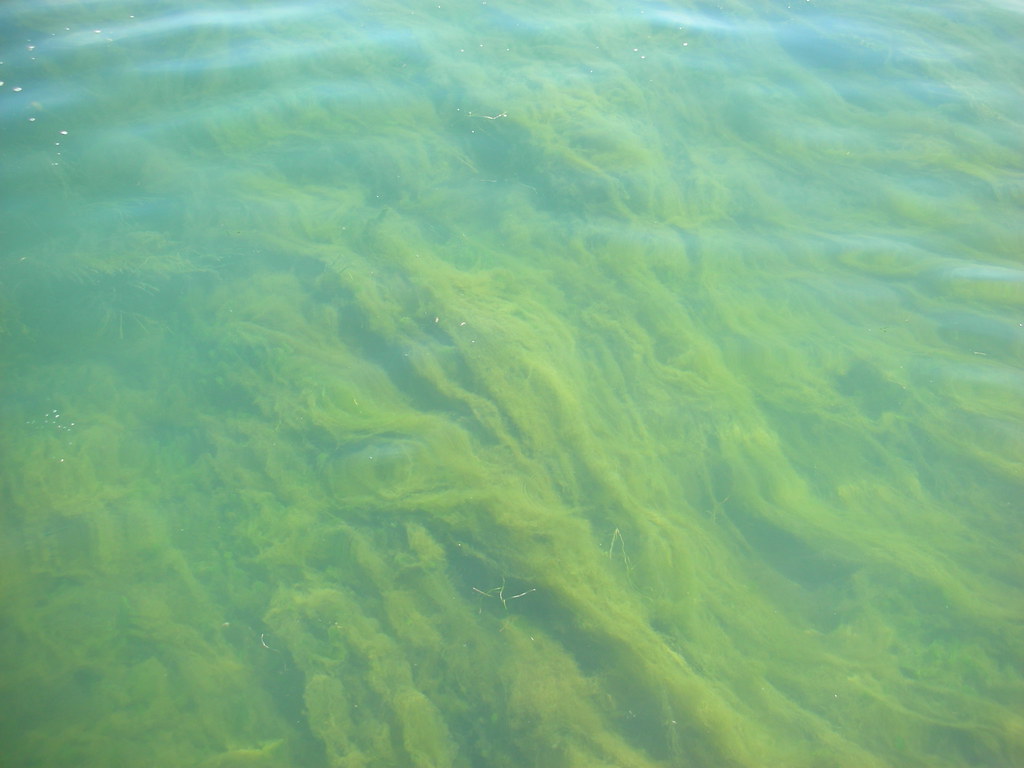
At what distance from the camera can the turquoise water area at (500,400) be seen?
2.60m

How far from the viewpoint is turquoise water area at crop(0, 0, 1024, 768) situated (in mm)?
2600

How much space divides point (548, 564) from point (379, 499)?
2.69 ft

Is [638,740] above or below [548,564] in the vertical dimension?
below

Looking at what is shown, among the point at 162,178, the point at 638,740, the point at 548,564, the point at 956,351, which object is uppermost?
the point at 162,178

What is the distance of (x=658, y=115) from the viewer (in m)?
4.75

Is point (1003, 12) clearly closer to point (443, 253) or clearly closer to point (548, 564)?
point (443, 253)

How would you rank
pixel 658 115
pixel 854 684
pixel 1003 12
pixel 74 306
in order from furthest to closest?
1. pixel 1003 12
2. pixel 658 115
3. pixel 74 306
4. pixel 854 684

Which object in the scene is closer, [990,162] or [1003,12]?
[990,162]

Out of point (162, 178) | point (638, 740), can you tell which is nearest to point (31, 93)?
point (162, 178)

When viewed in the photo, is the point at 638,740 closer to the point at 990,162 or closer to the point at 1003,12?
the point at 990,162

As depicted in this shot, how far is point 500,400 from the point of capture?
3281 millimetres

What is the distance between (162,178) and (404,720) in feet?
11.4

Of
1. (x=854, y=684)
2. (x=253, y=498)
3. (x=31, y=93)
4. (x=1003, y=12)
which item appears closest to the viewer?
(x=854, y=684)

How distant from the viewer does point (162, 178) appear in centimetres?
411
